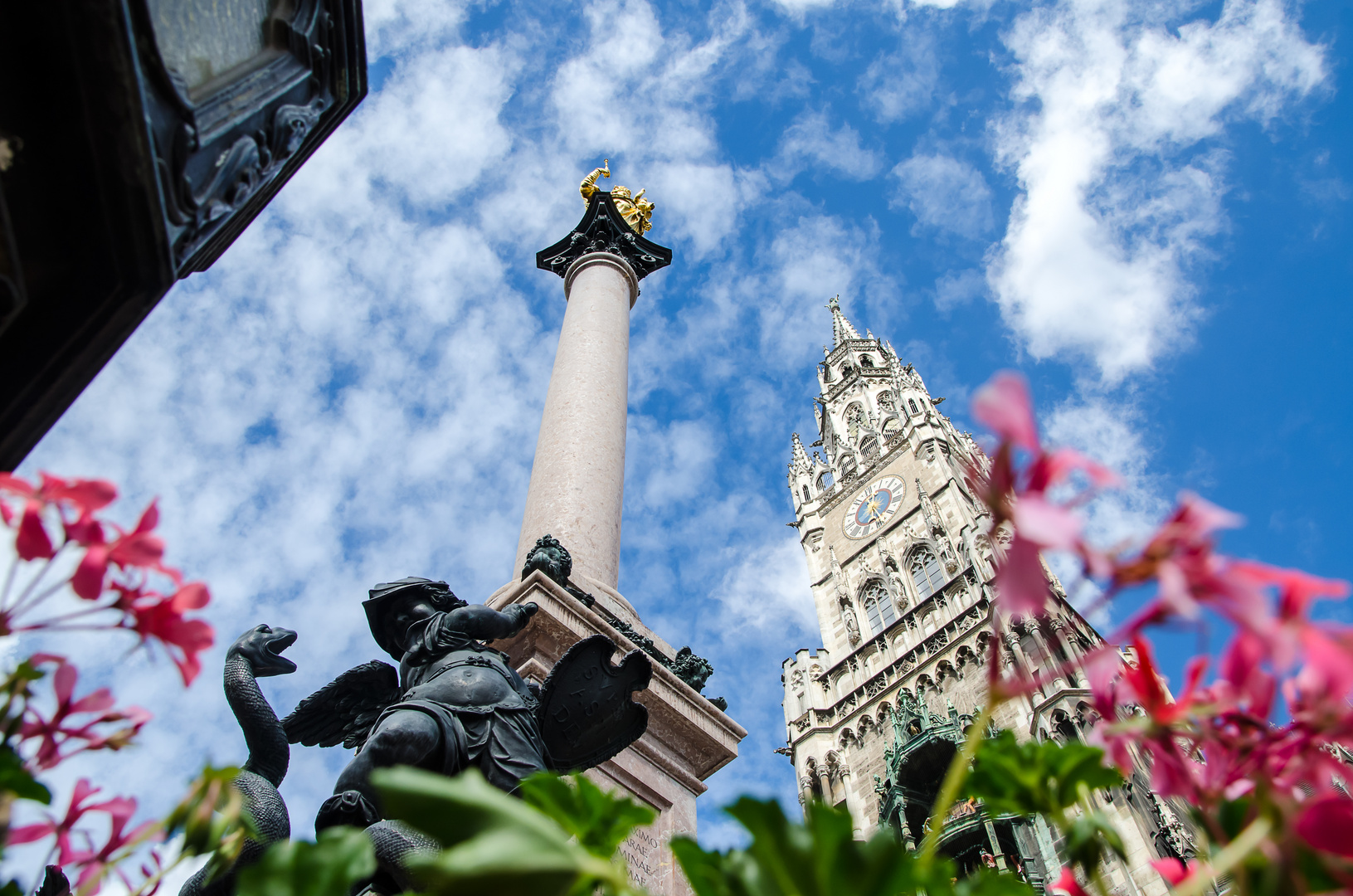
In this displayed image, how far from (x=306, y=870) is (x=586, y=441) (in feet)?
22.7

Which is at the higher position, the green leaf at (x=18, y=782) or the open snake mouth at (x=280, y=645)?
the open snake mouth at (x=280, y=645)

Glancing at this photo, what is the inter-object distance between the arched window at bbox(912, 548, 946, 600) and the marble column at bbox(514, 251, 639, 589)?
123 ft

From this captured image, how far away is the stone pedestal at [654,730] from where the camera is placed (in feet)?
15.7

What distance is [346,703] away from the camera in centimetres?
443

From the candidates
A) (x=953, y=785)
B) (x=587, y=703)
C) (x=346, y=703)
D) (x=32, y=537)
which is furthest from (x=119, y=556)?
(x=346, y=703)

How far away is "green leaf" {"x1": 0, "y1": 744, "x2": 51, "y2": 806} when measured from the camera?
102 centimetres

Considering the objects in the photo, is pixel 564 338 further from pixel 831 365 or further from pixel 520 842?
pixel 831 365

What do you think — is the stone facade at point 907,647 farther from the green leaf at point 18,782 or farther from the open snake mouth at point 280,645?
the green leaf at point 18,782

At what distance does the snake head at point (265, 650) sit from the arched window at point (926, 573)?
142 feet

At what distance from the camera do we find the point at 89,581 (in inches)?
47.6

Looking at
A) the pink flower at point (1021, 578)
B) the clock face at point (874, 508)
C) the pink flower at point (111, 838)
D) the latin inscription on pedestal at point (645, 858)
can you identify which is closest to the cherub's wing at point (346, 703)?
the latin inscription on pedestal at point (645, 858)

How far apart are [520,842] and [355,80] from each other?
3354mm

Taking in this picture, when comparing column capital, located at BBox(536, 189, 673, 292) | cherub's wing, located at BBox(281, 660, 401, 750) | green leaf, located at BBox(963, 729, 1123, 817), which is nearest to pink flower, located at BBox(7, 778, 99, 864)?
green leaf, located at BBox(963, 729, 1123, 817)

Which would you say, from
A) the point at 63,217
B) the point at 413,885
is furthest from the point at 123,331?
the point at 413,885
